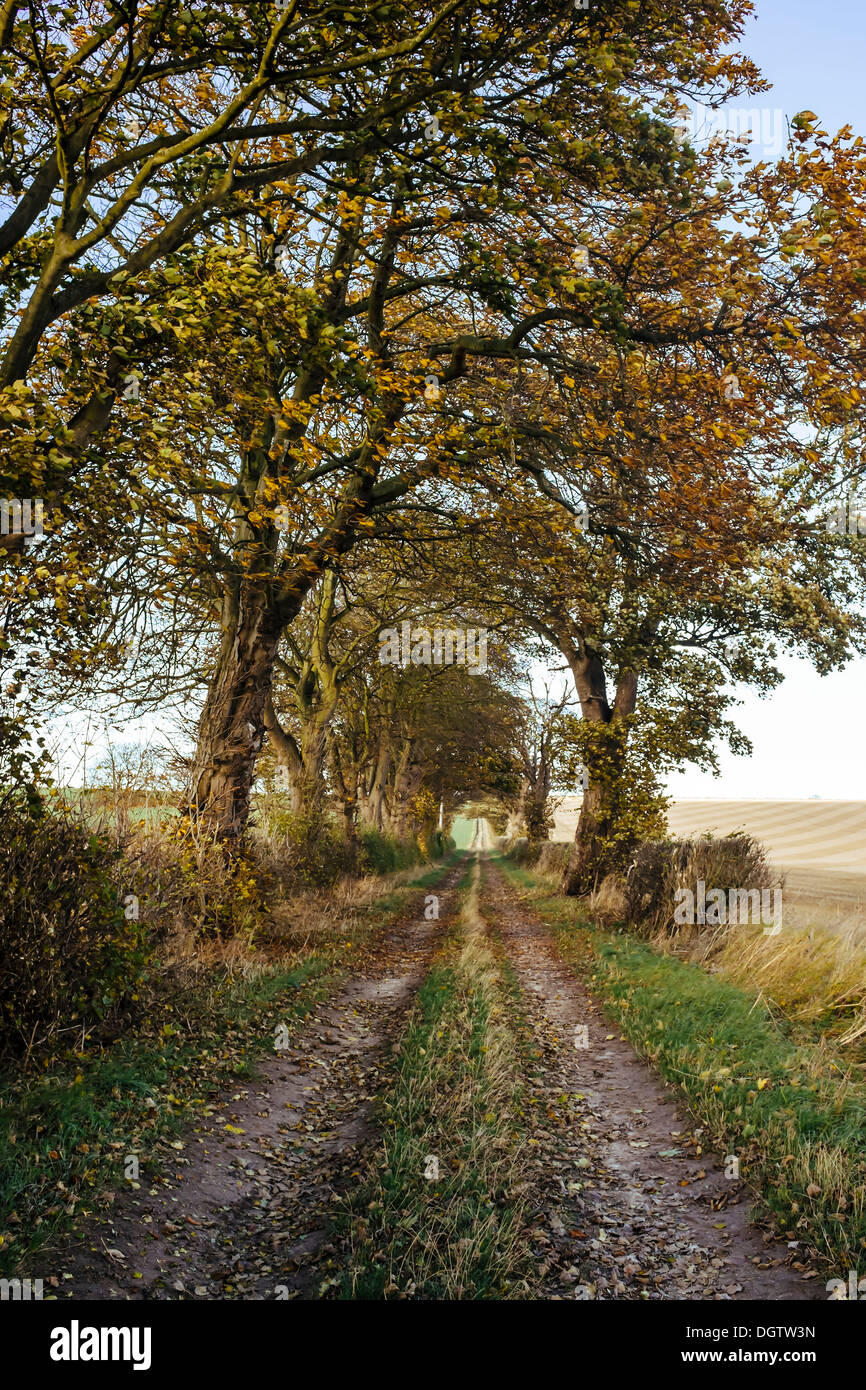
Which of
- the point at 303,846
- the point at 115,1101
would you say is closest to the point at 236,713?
the point at 303,846

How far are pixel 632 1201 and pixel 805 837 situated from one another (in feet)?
188

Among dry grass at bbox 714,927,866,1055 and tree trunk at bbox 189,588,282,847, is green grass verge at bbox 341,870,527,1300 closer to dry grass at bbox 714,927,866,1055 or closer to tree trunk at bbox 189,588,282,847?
dry grass at bbox 714,927,866,1055

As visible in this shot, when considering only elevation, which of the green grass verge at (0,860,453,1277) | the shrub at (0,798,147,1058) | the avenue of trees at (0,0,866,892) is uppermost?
the avenue of trees at (0,0,866,892)

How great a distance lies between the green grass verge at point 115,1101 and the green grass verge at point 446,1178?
165 cm

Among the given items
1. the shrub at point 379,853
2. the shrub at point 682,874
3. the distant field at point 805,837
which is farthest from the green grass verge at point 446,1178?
the shrub at point 379,853

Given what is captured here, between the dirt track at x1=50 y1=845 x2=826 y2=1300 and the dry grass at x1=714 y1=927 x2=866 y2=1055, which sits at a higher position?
the dry grass at x1=714 y1=927 x2=866 y2=1055

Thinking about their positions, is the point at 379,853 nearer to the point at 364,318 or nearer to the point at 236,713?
the point at 236,713

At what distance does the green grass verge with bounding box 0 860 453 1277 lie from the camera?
16.1ft

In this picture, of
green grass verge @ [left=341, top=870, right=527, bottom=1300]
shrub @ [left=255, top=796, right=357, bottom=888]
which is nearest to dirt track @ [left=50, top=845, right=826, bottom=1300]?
green grass verge @ [left=341, top=870, right=527, bottom=1300]

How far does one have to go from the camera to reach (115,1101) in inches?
248

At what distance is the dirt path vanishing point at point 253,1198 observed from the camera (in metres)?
4.73

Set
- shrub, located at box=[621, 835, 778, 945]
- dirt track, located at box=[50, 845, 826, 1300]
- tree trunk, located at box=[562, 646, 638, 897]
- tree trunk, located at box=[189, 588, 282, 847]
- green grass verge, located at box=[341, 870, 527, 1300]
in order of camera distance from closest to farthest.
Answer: green grass verge, located at box=[341, 870, 527, 1300] < dirt track, located at box=[50, 845, 826, 1300] < tree trunk, located at box=[189, 588, 282, 847] < shrub, located at box=[621, 835, 778, 945] < tree trunk, located at box=[562, 646, 638, 897]

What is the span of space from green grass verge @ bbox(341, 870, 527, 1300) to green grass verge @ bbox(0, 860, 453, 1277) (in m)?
1.65
